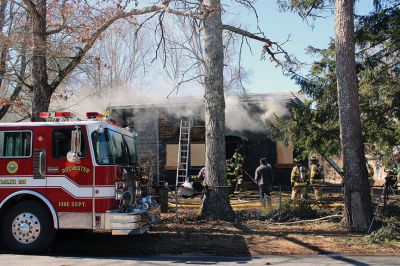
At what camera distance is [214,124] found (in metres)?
10.5

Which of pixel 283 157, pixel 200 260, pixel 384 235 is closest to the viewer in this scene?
pixel 200 260

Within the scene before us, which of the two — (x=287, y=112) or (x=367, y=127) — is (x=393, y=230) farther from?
(x=287, y=112)

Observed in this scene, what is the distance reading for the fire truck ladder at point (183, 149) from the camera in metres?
17.9

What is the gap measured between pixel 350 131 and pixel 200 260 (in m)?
4.19

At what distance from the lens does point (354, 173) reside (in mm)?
9367

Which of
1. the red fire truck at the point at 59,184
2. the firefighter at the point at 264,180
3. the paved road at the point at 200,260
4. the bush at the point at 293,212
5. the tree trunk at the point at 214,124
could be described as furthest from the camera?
the firefighter at the point at 264,180

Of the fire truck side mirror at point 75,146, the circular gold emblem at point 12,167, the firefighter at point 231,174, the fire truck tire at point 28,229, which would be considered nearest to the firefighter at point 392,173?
the firefighter at point 231,174

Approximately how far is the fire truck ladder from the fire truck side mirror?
34.0ft

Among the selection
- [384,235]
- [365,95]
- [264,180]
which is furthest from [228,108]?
[384,235]

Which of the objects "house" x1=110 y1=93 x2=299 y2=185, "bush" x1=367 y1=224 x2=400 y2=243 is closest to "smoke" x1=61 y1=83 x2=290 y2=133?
"house" x1=110 y1=93 x2=299 y2=185

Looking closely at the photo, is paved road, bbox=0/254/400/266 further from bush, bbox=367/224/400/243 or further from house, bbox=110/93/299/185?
house, bbox=110/93/299/185

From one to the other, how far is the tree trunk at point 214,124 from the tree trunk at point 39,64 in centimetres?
372

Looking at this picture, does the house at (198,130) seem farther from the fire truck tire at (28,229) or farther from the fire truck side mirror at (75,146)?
the fire truck side mirror at (75,146)

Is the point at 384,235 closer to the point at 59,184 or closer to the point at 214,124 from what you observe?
the point at 214,124
